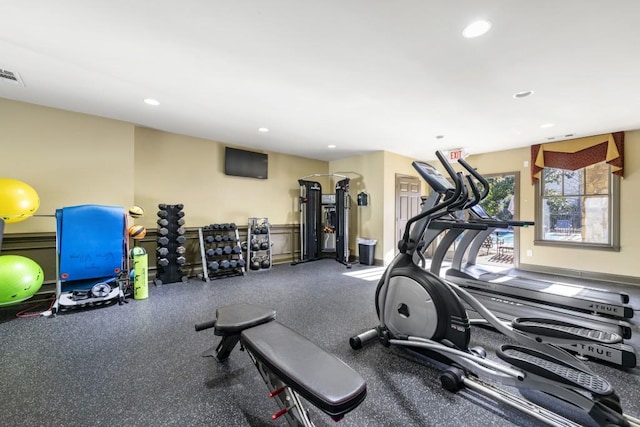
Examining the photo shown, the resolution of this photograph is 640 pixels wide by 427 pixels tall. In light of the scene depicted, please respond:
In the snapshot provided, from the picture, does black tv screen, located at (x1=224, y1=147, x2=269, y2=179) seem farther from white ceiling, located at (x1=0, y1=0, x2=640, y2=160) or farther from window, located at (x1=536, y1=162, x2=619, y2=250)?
window, located at (x1=536, y1=162, x2=619, y2=250)

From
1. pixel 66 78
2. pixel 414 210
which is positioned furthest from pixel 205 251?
pixel 414 210

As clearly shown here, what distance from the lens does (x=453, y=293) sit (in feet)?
6.78

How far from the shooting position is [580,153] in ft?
16.5

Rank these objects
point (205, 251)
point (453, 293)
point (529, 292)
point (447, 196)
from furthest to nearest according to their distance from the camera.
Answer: point (205, 251) < point (529, 292) < point (447, 196) < point (453, 293)

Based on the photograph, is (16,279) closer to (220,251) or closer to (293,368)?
(220,251)

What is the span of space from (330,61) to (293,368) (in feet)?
8.50

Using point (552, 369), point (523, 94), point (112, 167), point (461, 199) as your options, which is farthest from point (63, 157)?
point (523, 94)

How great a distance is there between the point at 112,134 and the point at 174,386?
4036 millimetres

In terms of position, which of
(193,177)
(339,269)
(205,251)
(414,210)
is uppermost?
(193,177)

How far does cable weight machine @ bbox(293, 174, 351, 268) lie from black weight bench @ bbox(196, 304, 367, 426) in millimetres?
4535

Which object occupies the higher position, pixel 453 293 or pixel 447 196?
pixel 447 196

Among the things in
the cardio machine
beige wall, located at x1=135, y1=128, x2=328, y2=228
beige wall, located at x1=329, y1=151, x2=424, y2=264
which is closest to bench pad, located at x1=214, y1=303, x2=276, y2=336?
the cardio machine

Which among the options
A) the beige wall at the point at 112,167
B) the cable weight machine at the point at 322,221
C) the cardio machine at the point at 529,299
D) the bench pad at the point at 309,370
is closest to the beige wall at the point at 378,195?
the cable weight machine at the point at 322,221

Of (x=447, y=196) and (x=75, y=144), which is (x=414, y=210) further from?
(x=75, y=144)
